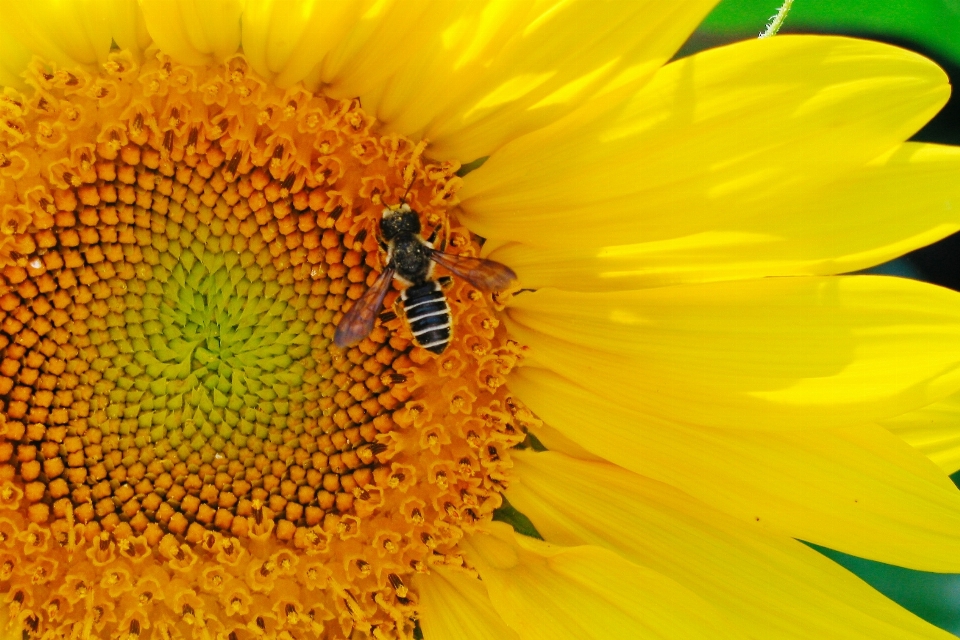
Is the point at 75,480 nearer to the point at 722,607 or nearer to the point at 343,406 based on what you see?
the point at 343,406

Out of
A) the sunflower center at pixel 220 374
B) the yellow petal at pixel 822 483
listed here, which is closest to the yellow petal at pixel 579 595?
the sunflower center at pixel 220 374

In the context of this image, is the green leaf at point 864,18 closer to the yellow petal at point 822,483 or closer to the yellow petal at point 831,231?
the yellow petal at point 831,231

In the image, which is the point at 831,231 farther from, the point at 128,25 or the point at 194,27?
the point at 128,25

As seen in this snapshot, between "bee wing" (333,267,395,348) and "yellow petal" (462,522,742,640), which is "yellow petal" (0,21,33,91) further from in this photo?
"yellow petal" (462,522,742,640)

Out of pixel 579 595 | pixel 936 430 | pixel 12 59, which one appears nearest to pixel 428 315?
pixel 579 595

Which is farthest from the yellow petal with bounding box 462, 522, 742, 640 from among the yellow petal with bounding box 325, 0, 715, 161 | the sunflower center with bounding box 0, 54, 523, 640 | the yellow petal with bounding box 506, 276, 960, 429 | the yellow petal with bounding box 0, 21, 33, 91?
the yellow petal with bounding box 0, 21, 33, 91

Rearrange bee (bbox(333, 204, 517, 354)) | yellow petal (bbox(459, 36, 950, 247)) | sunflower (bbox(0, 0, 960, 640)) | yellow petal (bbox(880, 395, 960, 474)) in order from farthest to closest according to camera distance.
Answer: yellow petal (bbox(880, 395, 960, 474)) → bee (bbox(333, 204, 517, 354)) → sunflower (bbox(0, 0, 960, 640)) → yellow petal (bbox(459, 36, 950, 247))
